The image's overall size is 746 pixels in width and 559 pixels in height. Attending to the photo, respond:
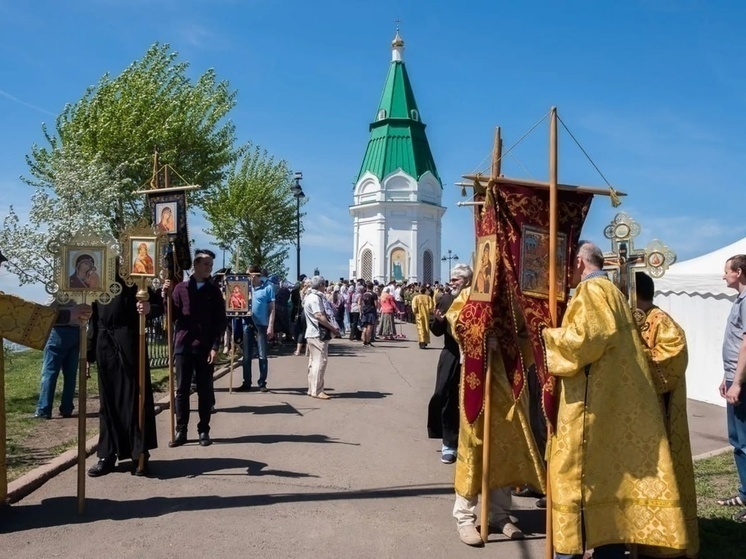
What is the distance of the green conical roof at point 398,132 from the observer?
186 feet

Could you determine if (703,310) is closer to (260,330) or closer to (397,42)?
(260,330)

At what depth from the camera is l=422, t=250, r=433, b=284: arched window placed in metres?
57.4

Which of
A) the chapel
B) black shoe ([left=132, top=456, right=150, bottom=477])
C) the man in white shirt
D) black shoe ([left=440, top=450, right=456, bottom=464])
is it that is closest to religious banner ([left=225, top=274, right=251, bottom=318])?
the man in white shirt

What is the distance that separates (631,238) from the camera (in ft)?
16.6

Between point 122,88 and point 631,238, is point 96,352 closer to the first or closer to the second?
point 631,238

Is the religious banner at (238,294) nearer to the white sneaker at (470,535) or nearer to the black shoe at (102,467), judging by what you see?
the black shoe at (102,467)

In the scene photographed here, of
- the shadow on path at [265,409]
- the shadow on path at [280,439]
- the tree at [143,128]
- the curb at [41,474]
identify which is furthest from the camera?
the tree at [143,128]

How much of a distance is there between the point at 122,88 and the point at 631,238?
16.7 metres

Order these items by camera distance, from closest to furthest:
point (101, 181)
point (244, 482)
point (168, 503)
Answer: point (168, 503) → point (244, 482) → point (101, 181)

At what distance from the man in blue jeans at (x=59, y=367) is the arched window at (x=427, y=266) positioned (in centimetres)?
4881

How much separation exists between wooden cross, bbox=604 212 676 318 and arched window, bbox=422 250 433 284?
171 ft

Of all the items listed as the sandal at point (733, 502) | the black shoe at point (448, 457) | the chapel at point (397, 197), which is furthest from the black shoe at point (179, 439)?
the chapel at point (397, 197)

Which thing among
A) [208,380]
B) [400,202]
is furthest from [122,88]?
[400,202]

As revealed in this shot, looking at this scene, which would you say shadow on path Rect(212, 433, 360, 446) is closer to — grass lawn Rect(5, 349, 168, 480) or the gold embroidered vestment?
grass lawn Rect(5, 349, 168, 480)
